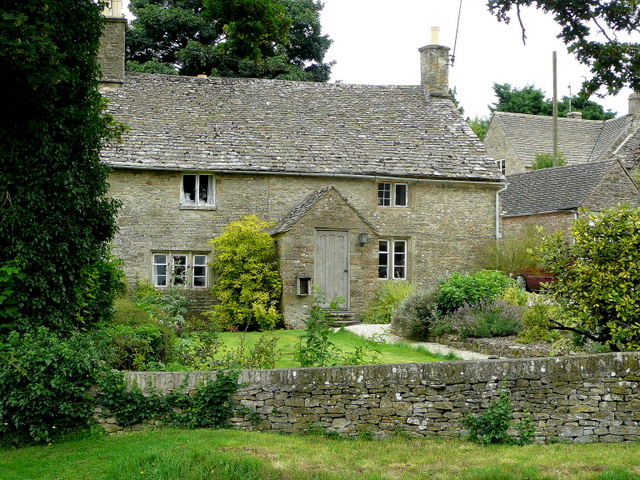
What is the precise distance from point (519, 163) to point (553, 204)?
1327 centimetres

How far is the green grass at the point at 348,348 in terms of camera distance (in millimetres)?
13562

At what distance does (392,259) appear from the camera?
25000 mm

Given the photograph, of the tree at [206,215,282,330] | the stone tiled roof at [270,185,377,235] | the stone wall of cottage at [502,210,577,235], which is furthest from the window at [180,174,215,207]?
the stone wall of cottage at [502,210,577,235]

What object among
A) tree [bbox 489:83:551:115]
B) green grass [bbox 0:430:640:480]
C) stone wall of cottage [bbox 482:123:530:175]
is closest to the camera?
green grass [bbox 0:430:640:480]

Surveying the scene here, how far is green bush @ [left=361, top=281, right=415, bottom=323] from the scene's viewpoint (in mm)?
22250

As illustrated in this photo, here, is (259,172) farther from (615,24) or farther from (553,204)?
(615,24)

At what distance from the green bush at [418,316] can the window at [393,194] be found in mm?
7585

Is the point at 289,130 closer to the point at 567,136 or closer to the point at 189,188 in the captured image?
the point at 189,188

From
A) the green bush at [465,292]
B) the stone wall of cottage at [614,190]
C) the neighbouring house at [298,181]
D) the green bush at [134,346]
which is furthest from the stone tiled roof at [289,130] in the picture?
the green bush at [134,346]

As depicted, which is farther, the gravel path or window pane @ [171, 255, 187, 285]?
window pane @ [171, 255, 187, 285]

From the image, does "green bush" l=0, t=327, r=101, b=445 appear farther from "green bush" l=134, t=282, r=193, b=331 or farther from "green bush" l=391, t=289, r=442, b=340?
"green bush" l=391, t=289, r=442, b=340

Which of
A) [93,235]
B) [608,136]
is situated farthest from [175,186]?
[608,136]

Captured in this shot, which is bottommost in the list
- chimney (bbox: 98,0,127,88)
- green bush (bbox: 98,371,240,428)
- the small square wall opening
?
green bush (bbox: 98,371,240,428)

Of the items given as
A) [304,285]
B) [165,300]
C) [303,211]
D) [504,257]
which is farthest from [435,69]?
[165,300]
